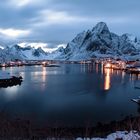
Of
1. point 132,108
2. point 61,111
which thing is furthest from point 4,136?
point 132,108

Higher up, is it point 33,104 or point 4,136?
point 4,136

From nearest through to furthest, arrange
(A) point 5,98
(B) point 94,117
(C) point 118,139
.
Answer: (C) point 118,139 < (B) point 94,117 < (A) point 5,98

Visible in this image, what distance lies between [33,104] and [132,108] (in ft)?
39.9

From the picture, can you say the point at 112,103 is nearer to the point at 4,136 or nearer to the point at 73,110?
the point at 73,110

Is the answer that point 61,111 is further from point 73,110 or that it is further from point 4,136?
point 4,136

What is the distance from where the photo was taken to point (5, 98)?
4322cm

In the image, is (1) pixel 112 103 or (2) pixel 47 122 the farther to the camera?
(1) pixel 112 103

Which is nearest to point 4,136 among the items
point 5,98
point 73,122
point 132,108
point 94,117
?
point 73,122

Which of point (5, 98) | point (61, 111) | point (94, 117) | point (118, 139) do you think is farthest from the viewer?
point (5, 98)

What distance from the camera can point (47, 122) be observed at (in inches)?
1077

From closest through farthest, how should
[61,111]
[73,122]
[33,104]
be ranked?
[73,122], [61,111], [33,104]

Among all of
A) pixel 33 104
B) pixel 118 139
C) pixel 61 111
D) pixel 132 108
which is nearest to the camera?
pixel 118 139

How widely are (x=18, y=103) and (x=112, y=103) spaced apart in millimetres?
11848

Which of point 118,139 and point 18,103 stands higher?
point 118,139
